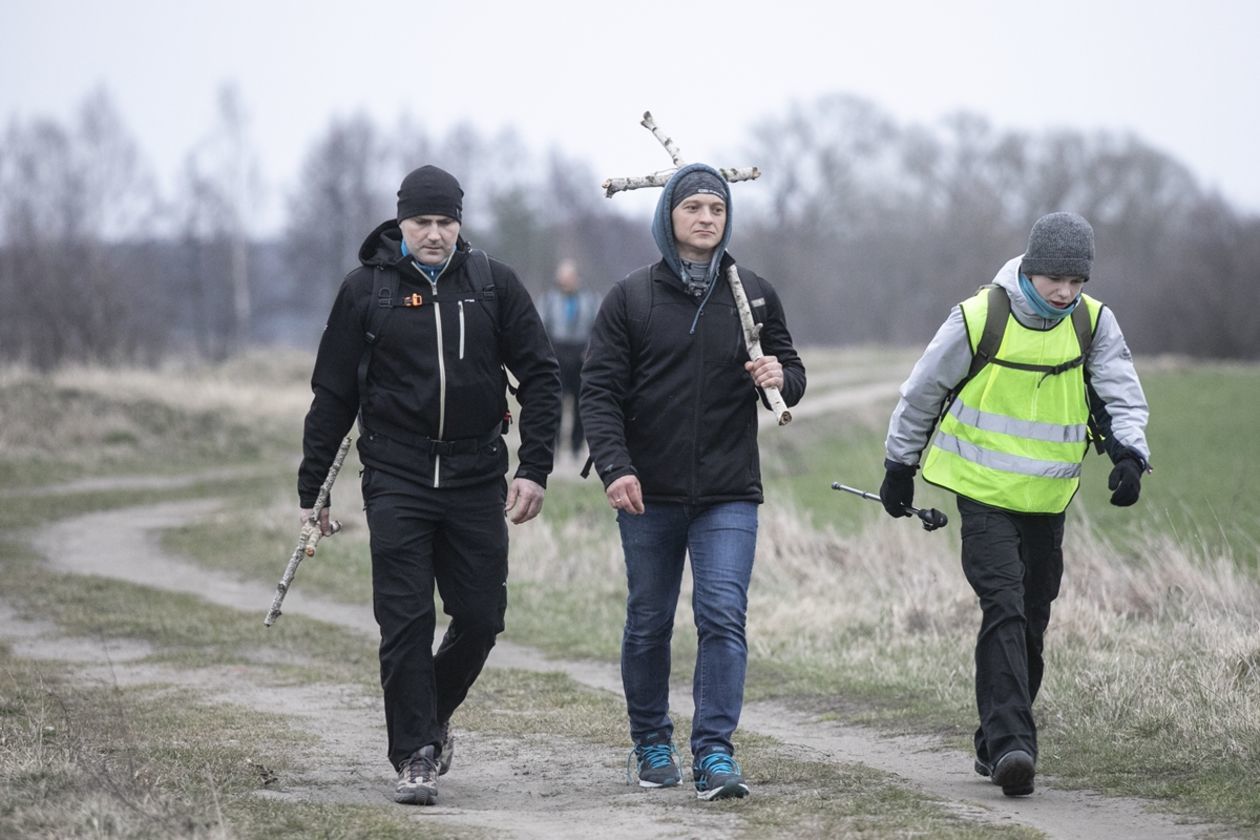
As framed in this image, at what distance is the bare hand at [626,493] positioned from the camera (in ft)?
18.7

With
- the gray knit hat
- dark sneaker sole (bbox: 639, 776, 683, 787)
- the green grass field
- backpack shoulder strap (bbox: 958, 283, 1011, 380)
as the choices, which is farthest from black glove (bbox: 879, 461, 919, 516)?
dark sneaker sole (bbox: 639, 776, 683, 787)

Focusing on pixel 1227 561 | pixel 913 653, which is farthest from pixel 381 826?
pixel 1227 561

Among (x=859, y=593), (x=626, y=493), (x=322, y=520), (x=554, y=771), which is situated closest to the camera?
(x=626, y=493)

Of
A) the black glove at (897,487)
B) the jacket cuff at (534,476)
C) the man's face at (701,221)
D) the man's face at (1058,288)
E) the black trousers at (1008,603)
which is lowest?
the black trousers at (1008,603)

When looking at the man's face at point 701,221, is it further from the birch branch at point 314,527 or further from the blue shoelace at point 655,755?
the blue shoelace at point 655,755

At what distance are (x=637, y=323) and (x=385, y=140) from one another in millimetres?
64656

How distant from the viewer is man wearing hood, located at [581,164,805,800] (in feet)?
19.1

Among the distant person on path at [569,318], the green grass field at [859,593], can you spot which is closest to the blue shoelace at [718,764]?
the green grass field at [859,593]

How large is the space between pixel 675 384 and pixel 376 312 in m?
1.12

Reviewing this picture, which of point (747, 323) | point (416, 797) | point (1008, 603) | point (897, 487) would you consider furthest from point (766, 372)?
point (416, 797)

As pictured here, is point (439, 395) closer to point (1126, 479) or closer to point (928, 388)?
point (928, 388)

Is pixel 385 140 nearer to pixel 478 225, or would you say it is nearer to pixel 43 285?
pixel 478 225

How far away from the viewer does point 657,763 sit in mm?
6059

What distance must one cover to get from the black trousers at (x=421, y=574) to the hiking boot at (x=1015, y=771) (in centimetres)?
192
